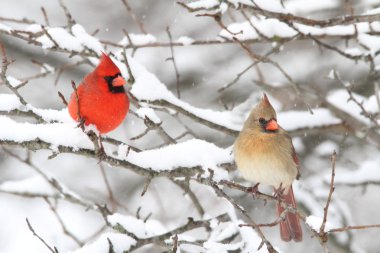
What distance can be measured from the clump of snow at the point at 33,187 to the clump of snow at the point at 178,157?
4.20 ft

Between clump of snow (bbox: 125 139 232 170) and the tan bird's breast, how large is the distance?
0.28 meters

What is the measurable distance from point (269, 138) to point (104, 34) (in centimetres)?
490

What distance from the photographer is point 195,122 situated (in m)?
5.02

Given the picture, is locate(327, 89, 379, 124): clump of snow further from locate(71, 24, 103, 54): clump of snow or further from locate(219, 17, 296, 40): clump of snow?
locate(71, 24, 103, 54): clump of snow

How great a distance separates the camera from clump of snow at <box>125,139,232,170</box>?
3295mm

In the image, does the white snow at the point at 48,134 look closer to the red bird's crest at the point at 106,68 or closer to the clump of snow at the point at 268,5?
the red bird's crest at the point at 106,68

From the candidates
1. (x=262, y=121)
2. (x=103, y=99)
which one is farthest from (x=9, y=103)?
(x=262, y=121)

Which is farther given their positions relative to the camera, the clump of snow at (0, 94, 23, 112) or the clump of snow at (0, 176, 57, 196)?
the clump of snow at (0, 176, 57, 196)

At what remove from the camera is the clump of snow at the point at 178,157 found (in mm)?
3295

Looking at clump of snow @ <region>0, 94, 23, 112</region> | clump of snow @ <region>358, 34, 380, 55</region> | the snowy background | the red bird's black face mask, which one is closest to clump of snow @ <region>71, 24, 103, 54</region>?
the snowy background

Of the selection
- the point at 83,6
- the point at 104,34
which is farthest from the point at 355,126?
the point at 83,6

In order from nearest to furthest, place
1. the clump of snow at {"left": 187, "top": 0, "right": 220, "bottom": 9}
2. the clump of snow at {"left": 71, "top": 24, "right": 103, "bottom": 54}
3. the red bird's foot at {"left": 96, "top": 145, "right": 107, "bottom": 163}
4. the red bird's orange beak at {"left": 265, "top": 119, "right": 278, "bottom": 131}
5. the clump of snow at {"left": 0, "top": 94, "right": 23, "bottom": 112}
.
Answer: the red bird's foot at {"left": 96, "top": 145, "right": 107, "bottom": 163} → the clump of snow at {"left": 187, "top": 0, "right": 220, "bottom": 9} → the clump of snow at {"left": 0, "top": 94, "right": 23, "bottom": 112} → the red bird's orange beak at {"left": 265, "top": 119, "right": 278, "bottom": 131} → the clump of snow at {"left": 71, "top": 24, "right": 103, "bottom": 54}

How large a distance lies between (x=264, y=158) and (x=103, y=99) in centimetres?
99

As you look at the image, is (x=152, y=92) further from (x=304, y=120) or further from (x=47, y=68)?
(x=304, y=120)
